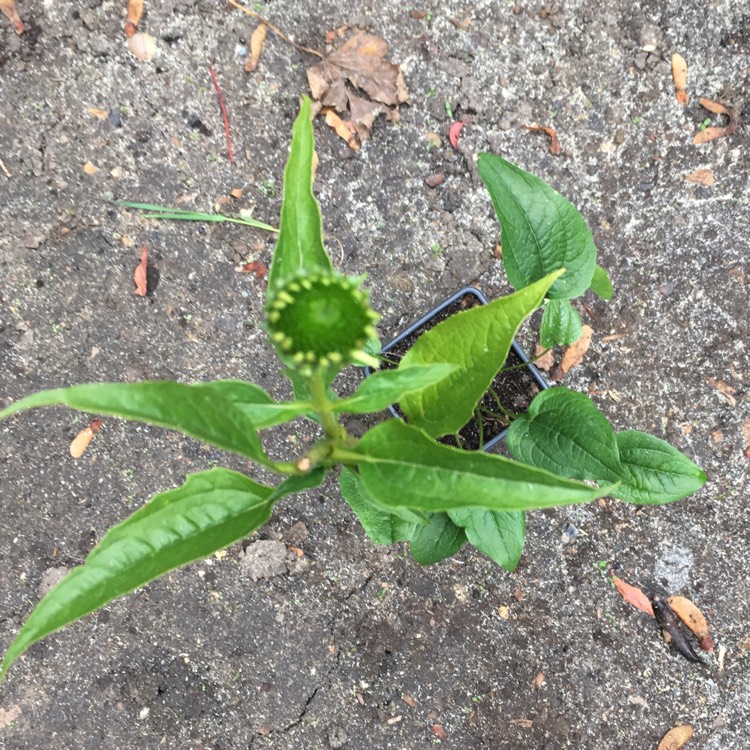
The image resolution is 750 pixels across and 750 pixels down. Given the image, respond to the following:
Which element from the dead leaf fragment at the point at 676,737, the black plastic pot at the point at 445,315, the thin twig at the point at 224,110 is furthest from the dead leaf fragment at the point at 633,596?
the thin twig at the point at 224,110

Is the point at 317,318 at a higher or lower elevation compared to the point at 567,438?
higher

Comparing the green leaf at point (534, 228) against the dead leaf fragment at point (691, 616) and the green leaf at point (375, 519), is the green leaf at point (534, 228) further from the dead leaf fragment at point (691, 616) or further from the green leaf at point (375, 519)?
the dead leaf fragment at point (691, 616)

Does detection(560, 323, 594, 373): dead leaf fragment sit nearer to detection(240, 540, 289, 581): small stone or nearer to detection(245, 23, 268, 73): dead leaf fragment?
detection(240, 540, 289, 581): small stone

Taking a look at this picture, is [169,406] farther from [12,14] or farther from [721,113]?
[721,113]

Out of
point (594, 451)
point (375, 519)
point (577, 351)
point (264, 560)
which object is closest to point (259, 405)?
point (375, 519)

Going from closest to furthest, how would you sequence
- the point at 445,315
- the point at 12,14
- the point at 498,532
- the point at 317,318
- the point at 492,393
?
the point at 317,318 < the point at 498,532 < the point at 492,393 < the point at 445,315 < the point at 12,14

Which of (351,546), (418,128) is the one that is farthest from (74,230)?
(351,546)
